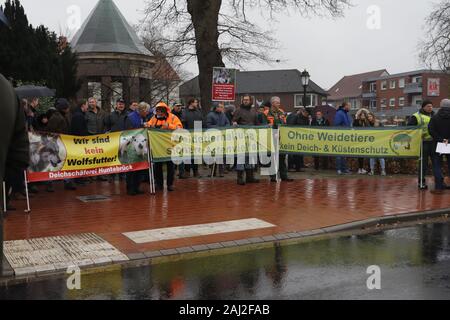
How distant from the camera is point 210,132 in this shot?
38.9 feet

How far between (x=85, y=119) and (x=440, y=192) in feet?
26.1

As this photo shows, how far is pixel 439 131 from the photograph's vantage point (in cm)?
1069

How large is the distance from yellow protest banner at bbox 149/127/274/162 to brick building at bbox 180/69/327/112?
247ft

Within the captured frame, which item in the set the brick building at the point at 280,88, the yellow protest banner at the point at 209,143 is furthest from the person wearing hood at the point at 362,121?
the brick building at the point at 280,88

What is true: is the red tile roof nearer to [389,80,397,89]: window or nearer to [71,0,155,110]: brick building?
[389,80,397,89]: window

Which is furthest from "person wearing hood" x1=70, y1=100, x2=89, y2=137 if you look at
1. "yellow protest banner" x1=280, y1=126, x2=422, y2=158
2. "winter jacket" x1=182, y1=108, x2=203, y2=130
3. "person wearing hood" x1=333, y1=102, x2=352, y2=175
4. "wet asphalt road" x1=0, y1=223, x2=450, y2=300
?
"person wearing hood" x1=333, y1=102, x2=352, y2=175

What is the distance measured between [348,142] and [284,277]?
793 centimetres

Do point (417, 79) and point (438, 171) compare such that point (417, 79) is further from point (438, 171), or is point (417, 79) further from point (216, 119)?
point (438, 171)

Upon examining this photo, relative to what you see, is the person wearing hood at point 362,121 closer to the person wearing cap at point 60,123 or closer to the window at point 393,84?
the person wearing cap at point 60,123

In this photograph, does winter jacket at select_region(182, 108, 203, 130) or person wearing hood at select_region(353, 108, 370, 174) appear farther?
person wearing hood at select_region(353, 108, 370, 174)

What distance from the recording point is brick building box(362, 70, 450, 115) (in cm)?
7656

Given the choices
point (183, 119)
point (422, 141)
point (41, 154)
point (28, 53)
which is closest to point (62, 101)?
point (41, 154)

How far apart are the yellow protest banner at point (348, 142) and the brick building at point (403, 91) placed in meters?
61.5

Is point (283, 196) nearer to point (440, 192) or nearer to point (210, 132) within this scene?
point (210, 132)
